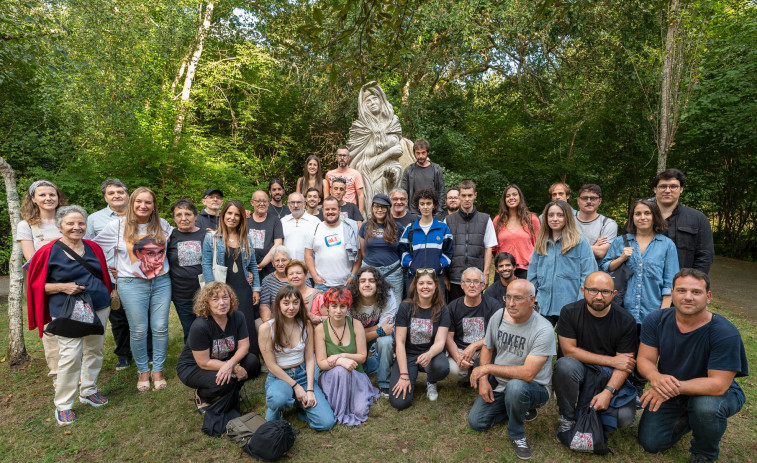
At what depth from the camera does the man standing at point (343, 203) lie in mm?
5152

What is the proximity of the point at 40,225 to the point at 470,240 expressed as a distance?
3.95 metres

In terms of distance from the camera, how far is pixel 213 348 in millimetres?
3301

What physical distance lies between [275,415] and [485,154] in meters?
9.68

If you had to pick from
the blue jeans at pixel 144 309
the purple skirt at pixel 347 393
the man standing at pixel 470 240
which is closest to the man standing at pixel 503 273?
the man standing at pixel 470 240

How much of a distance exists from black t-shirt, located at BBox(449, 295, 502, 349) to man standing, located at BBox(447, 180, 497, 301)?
1.75 ft

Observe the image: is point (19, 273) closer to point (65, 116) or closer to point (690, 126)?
point (65, 116)

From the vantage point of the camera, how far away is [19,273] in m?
4.14

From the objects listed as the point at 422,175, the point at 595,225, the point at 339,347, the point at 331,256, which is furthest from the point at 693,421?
the point at 422,175

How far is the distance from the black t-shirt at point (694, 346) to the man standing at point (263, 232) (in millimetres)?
3511

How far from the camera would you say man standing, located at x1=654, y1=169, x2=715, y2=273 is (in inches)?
135

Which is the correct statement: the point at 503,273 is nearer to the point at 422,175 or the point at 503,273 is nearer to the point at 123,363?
the point at 422,175

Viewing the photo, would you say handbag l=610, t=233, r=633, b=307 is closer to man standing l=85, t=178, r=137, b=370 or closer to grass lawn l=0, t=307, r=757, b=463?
grass lawn l=0, t=307, r=757, b=463

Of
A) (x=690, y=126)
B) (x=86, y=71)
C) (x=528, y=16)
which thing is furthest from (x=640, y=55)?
(x=86, y=71)

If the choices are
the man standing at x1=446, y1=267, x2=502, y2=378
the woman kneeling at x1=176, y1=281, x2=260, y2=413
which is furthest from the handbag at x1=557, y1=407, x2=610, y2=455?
the woman kneeling at x1=176, y1=281, x2=260, y2=413
